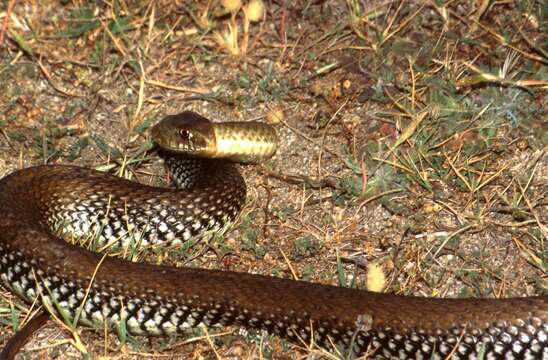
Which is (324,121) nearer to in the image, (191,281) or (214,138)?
(214,138)

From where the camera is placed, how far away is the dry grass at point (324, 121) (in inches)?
278

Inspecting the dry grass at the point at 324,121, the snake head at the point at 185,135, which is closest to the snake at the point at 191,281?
the snake head at the point at 185,135

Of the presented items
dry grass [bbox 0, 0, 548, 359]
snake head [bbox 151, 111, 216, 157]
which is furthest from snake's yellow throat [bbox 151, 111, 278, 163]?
dry grass [bbox 0, 0, 548, 359]

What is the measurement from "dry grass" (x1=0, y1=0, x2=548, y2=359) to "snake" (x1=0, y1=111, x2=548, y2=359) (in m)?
0.17

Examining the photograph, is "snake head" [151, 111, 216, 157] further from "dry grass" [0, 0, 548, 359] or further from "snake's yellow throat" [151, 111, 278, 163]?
"dry grass" [0, 0, 548, 359]

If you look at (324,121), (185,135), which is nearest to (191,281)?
(185,135)

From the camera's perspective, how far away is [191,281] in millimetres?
6672

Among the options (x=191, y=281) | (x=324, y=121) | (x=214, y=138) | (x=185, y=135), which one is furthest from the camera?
(x=324, y=121)

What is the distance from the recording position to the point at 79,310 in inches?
257

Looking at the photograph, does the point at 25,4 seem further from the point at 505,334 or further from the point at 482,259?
the point at 505,334

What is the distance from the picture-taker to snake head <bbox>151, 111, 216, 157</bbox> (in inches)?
318

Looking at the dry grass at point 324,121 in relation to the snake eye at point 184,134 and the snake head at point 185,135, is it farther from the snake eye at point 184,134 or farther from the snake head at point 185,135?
the snake eye at point 184,134

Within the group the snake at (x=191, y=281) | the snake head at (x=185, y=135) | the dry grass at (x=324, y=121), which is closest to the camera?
the snake at (x=191, y=281)

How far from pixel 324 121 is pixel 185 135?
1.24m
